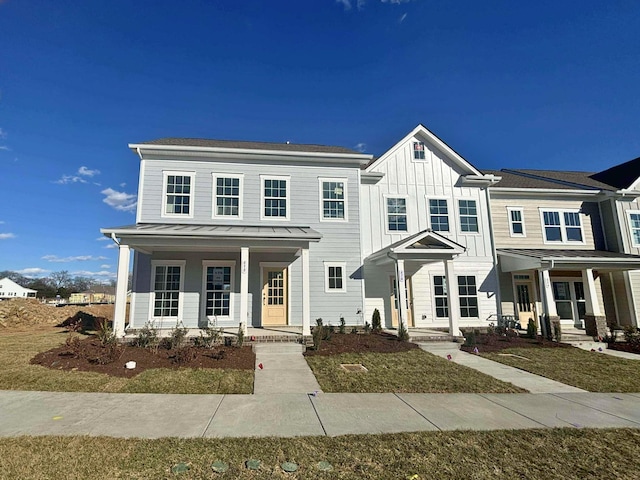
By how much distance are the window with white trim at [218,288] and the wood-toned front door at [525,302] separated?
12.6 metres

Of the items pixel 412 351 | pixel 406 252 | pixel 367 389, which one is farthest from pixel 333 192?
pixel 367 389

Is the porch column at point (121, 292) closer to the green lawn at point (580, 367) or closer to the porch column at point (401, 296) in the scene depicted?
the porch column at point (401, 296)

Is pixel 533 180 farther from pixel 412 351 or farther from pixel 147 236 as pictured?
pixel 147 236

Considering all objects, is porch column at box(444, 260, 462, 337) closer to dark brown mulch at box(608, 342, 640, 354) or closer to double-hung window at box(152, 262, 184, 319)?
dark brown mulch at box(608, 342, 640, 354)

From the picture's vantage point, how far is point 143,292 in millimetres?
12570

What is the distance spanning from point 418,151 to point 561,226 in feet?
26.2

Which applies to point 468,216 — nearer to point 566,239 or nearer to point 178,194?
point 566,239

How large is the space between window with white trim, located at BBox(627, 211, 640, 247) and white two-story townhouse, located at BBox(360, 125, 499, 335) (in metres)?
7.09

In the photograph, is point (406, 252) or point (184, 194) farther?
point (184, 194)

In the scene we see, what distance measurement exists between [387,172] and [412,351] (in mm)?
8046

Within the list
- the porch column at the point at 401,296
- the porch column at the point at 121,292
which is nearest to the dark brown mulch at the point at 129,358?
the porch column at the point at 121,292

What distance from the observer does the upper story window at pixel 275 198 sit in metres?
13.8

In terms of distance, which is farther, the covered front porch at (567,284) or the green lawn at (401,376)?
the covered front porch at (567,284)

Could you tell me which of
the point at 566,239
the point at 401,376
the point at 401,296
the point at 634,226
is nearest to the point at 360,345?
the point at 401,296
